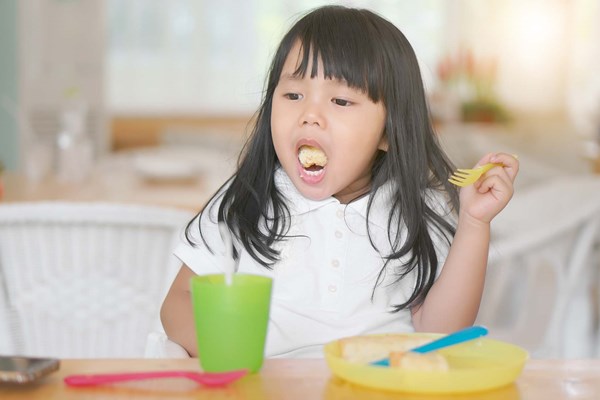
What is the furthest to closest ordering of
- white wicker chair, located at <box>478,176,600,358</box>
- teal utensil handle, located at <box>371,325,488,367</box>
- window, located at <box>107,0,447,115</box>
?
window, located at <box>107,0,447,115</box>
white wicker chair, located at <box>478,176,600,358</box>
teal utensil handle, located at <box>371,325,488,367</box>

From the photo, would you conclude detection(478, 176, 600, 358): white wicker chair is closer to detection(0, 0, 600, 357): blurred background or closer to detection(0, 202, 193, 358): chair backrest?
detection(0, 0, 600, 357): blurred background

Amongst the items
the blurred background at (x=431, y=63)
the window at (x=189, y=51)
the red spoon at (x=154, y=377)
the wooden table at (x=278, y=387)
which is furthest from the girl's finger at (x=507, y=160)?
the window at (x=189, y=51)

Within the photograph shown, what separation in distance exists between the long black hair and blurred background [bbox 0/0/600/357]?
37.9 inches

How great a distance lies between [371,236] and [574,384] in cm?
52

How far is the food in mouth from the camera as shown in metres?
1.31

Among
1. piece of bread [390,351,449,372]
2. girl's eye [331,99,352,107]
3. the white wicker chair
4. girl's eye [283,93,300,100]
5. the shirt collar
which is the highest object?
girl's eye [283,93,300,100]

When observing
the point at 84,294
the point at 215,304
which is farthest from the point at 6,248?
the point at 215,304

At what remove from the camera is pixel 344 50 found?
1.33 m

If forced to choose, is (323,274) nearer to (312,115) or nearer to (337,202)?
(337,202)

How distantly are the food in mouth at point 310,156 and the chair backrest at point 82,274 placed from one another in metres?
0.61

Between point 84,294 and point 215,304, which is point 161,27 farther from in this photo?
point 215,304

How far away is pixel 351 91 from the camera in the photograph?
1.33 m

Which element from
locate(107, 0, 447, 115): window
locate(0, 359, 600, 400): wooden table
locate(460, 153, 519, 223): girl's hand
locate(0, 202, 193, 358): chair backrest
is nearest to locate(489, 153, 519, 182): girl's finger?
locate(460, 153, 519, 223): girl's hand

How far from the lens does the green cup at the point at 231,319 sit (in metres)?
0.89
